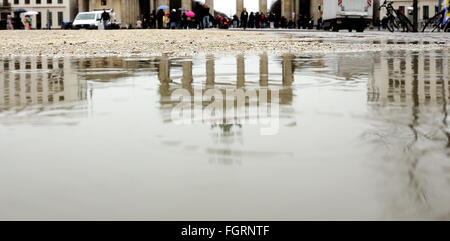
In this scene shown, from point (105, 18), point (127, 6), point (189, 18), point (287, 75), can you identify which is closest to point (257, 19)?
point (189, 18)

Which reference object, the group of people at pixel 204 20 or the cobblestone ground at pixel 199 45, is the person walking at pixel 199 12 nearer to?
the group of people at pixel 204 20

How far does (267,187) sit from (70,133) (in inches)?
48.4

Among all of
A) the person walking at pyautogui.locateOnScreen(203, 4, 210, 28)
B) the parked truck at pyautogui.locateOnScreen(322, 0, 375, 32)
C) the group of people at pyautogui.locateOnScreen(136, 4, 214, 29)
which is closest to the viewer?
the parked truck at pyautogui.locateOnScreen(322, 0, 375, 32)

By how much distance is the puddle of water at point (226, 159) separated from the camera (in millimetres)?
1672

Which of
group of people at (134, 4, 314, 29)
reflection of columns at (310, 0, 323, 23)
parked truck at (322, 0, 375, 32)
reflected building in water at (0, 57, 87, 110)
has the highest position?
reflection of columns at (310, 0, 323, 23)

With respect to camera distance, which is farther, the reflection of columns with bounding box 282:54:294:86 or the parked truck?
the parked truck

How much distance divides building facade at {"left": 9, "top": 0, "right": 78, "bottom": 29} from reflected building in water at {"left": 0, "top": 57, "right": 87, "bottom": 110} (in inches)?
3632

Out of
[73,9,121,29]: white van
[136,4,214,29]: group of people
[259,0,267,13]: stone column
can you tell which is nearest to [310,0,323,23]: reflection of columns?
[259,0,267,13]: stone column

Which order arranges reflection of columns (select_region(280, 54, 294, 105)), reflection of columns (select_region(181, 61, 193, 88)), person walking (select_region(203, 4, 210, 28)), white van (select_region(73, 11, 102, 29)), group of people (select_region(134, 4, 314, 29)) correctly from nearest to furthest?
reflection of columns (select_region(280, 54, 294, 105)) → reflection of columns (select_region(181, 61, 193, 88)) → person walking (select_region(203, 4, 210, 28)) → group of people (select_region(134, 4, 314, 29)) → white van (select_region(73, 11, 102, 29))

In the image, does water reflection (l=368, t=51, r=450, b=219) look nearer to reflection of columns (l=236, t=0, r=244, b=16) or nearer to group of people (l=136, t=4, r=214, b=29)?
group of people (l=136, t=4, r=214, b=29)

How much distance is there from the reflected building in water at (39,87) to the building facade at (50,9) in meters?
92.2

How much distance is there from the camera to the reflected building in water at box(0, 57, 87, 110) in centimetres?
395
